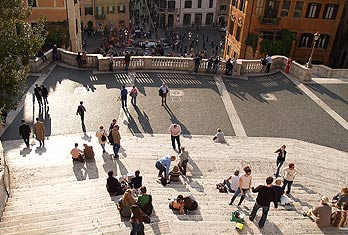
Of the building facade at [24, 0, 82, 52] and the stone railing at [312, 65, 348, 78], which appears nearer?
the stone railing at [312, 65, 348, 78]

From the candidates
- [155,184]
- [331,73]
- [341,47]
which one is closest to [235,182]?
[155,184]

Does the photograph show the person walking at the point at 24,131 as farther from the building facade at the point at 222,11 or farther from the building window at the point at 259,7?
the building facade at the point at 222,11

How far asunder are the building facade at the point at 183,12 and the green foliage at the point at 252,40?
33496 millimetres

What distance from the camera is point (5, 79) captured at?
45.2ft

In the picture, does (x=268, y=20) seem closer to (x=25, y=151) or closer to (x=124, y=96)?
(x=124, y=96)

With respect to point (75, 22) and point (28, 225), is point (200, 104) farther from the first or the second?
point (75, 22)

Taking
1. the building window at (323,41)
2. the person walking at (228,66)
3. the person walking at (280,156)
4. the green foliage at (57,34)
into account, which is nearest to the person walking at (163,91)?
the person walking at (228,66)

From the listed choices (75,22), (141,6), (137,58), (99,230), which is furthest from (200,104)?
(141,6)

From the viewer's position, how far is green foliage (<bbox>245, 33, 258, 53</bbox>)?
36422mm

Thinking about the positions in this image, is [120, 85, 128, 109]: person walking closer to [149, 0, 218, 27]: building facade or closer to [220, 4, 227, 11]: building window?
[149, 0, 218, 27]: building facade

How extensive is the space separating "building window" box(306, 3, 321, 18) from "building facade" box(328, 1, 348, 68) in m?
3.58

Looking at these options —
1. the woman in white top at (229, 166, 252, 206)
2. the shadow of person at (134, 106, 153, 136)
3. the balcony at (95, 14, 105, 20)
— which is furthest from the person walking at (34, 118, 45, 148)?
the balcony at (95, 14, 105, 20)

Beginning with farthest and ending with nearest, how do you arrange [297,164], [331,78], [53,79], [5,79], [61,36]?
[61,36] < [331,78] < [53,79] < [297,164] < [5,79]

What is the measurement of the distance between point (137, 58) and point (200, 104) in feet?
19.8
